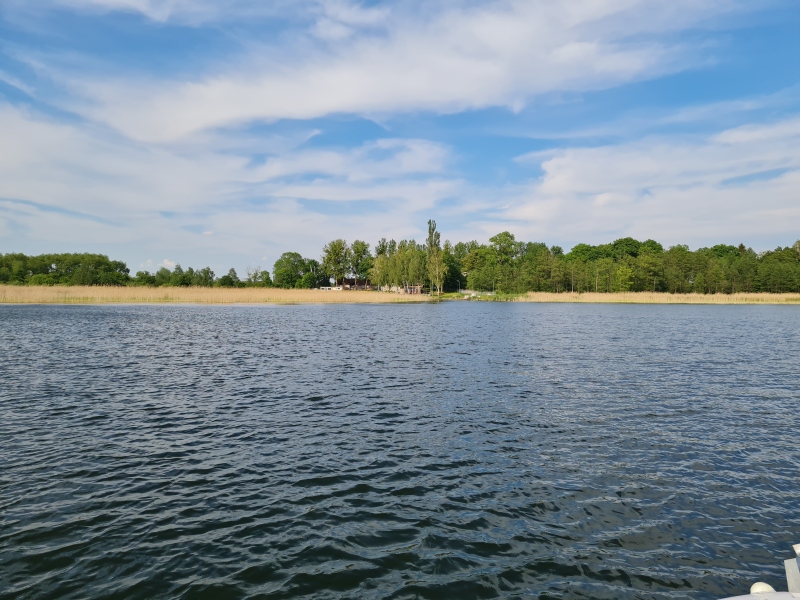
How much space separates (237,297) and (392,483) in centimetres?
8205

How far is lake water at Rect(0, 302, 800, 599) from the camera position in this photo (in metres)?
7.04

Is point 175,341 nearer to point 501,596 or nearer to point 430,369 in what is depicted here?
point 430,369

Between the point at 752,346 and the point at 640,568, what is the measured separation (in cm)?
3360

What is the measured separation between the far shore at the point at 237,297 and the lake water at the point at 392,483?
62888 mm

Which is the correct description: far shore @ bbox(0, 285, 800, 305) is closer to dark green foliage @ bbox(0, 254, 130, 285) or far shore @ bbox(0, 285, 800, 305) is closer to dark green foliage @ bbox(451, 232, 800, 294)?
dark green foliage @ bbox(451, 232, 800, 294)

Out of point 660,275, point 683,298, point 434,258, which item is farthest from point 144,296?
point 660,275

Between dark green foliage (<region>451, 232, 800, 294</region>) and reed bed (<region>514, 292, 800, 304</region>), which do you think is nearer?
reed bed (<region>514, 292, 800, 304</region>)

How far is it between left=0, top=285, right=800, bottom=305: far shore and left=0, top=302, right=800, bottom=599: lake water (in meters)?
62.9

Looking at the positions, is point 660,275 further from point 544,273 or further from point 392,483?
point 392,483

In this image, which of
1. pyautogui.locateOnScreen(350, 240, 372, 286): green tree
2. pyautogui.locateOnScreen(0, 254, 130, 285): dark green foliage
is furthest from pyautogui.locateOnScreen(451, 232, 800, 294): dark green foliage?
pyautogui.locateOnScreen(0, 254, 130, 285): dark green foliage

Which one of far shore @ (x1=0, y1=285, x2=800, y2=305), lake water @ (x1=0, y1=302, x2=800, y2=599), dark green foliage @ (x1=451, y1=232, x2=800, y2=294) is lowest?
lake water @ (x1=0, y1=302, x2=800, y2=599)

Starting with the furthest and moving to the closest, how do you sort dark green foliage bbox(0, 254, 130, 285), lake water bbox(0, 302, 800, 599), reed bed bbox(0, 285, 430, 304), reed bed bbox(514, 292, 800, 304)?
1. dark green foliage bbox(0, 254, 130, 285)
2. reed bed bbox(514, 292, 800, 304)
3. reed bed bbox(0, 285, 430, 304)
4. lake water bbox(0, 302, 800, 599)

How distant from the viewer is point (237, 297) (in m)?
86.6

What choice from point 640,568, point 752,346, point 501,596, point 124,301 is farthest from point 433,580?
point 124,301
